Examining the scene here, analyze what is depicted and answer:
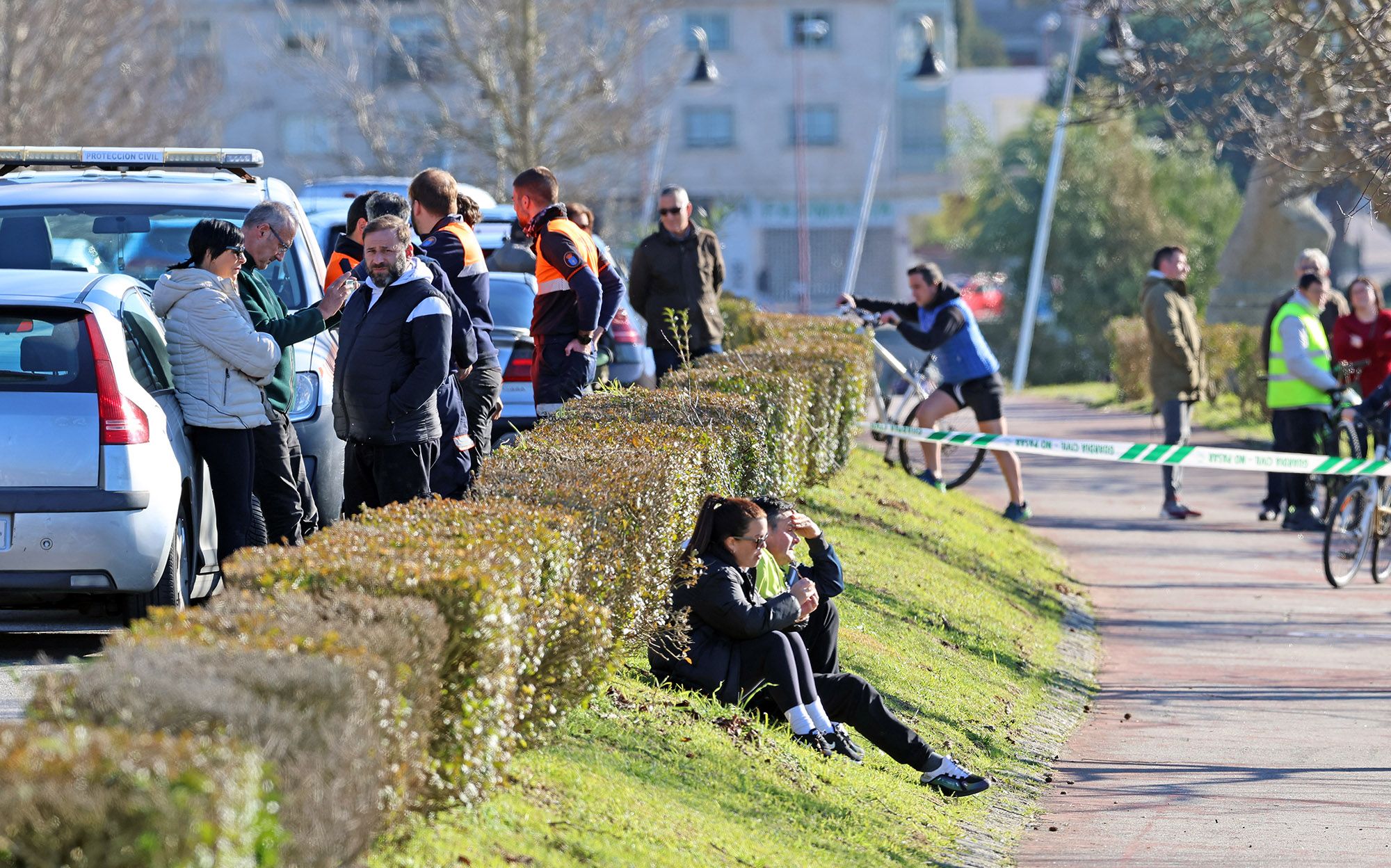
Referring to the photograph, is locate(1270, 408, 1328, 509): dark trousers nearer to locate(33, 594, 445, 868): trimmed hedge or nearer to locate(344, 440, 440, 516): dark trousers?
locate(344, 440, 440, 516): dark trousers

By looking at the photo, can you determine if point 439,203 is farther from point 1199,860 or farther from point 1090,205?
point 1090,205

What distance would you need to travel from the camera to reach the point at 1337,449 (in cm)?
1352

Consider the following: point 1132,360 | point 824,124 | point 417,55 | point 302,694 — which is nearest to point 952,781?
point 302,694

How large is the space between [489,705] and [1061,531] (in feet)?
34.4

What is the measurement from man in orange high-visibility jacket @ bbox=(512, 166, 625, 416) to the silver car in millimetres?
2694

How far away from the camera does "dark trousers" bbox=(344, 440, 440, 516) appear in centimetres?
753

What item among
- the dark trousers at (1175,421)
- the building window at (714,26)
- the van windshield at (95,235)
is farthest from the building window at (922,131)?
the van windshield at (95,235)

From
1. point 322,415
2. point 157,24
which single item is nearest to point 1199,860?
point 322,415

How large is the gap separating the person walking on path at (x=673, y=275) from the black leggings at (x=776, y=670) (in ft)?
15.5

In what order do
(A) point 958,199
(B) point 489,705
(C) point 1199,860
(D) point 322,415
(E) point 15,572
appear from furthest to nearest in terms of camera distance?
(A) point 958,199 → (D) point 322,415 → (E) point 15,572 → (C) point 1199,860 → (B) point 489,705

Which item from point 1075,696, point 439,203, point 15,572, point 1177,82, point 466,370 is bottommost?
point 1075,696

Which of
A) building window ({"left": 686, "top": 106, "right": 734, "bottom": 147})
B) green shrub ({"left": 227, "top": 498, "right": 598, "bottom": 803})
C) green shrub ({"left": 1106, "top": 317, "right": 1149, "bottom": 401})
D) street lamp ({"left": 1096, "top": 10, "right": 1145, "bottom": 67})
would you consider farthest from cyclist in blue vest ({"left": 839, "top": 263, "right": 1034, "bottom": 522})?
building window ({"left": 686, "top": 106, "right": 734, "bottom": 147})

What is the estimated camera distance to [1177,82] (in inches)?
547

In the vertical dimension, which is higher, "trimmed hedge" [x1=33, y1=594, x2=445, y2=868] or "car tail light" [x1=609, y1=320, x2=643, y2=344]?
"car tail light" [x1=609, y1=320, x2=643, y2=344]
